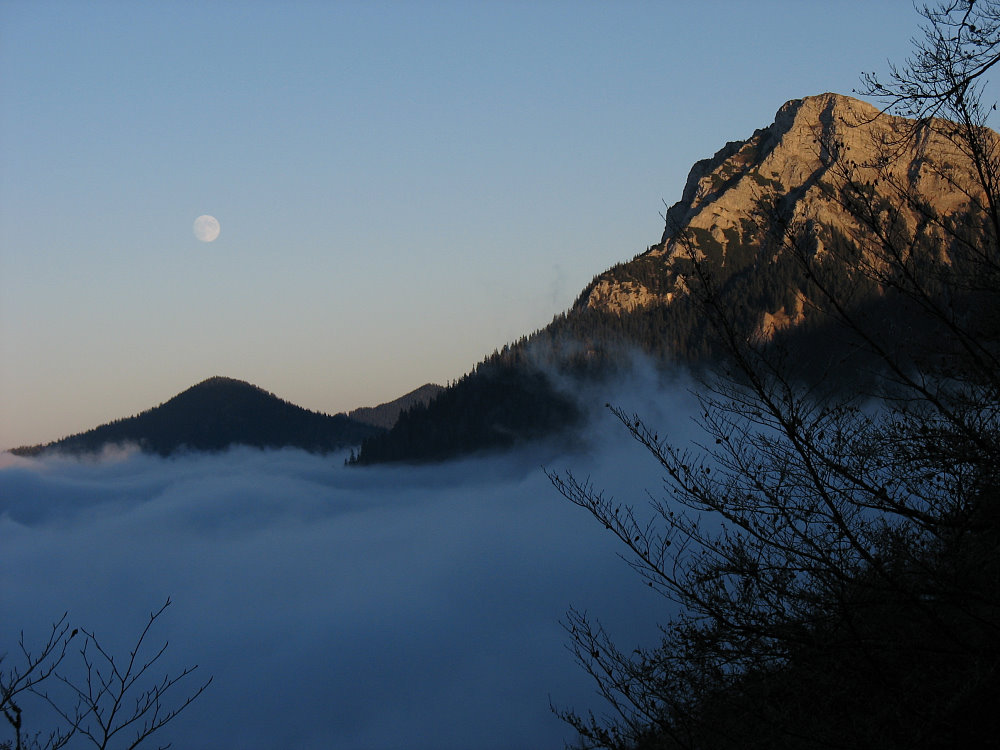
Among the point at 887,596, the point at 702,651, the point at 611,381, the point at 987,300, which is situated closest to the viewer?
the point at 887,596

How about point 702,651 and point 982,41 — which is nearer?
point 982,41

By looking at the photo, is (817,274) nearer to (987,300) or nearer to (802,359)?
(802,359)

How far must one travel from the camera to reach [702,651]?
7.95 meters

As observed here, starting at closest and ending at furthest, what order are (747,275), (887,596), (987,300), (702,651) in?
(887,596)
(702,651)
(987,300)
(747,275)

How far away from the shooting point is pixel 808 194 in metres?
62.9

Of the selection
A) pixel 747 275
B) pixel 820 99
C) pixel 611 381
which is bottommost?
pixel 611 381

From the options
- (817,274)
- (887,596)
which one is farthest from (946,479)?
(817,274)

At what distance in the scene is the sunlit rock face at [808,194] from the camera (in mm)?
7559

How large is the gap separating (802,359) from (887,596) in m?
2.34

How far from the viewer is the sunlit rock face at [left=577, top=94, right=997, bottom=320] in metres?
7.56

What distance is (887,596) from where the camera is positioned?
732 cm

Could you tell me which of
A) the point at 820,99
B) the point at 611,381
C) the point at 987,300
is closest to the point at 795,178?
the point at 820,99

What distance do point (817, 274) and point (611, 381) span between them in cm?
17268

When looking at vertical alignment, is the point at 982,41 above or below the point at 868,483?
above
